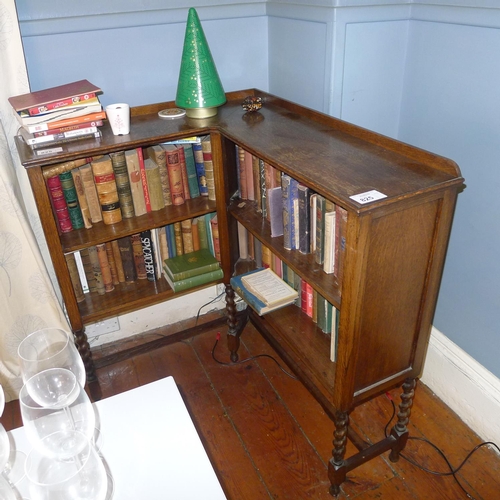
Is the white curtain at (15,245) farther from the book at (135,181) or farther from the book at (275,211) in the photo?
the book at (275,211)

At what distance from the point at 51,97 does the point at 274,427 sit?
1.41 meters

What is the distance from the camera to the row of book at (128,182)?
1.58 metres

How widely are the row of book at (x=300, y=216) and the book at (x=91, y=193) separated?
0.53 metres

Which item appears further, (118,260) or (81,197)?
(118,260)

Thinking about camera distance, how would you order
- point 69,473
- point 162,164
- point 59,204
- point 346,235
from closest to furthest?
point 69,473 → point 346,235 → point 59,204 → point 162,164

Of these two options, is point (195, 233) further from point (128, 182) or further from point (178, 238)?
point (128, 182)

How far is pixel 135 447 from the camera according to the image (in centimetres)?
90

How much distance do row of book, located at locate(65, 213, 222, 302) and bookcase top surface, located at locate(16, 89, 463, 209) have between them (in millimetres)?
407

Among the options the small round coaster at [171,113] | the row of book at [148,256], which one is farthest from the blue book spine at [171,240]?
the small round coaster at [171,113]

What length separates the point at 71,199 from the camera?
1.61 metres

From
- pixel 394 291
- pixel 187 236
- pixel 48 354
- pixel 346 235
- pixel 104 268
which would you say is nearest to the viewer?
pixel 48 354

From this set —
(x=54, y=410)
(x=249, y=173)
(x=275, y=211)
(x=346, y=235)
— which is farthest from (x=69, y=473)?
(x=249, y=173)

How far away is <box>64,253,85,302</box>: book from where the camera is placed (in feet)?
5.62

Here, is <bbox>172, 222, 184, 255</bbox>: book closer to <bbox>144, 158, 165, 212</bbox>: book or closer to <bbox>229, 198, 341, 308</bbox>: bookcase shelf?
<bbox>144, 158, 165, 212</bbox>: book
